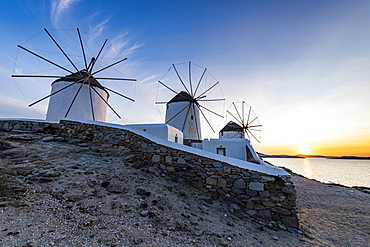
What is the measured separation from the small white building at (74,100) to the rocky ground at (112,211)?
6.23m

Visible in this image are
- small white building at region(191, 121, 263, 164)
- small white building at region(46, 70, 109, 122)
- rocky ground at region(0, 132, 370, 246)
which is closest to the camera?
rocky ground at region(0, 132, 370, 246)

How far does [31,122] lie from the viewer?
930 centimetres

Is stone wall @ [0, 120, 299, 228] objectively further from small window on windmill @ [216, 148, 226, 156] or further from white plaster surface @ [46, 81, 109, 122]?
white plaster surface @ [46, 81, 109, 122]

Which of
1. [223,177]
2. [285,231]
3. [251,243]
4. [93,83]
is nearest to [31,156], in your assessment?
[223,177]

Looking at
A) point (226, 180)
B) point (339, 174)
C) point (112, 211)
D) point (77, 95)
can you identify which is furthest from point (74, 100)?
point (339, 174)

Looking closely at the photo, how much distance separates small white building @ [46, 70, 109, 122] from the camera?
12.4 metres

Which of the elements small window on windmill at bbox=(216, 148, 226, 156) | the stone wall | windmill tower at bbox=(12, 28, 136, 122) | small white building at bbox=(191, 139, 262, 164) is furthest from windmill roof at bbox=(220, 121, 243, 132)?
the stone wall

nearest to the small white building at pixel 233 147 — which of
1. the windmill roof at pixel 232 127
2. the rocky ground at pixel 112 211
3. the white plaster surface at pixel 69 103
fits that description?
the rocky ground at pixel 112 211

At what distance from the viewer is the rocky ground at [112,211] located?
2.59 metres

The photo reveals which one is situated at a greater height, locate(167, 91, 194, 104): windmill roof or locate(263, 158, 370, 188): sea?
locate(167, 91, 194, 104): windmill roof

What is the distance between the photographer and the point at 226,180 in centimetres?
523

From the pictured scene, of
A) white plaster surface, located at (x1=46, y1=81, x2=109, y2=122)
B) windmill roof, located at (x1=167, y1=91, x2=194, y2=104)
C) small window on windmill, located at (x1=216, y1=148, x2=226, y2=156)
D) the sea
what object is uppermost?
windmill roof, located at (x1=167, y1=91, x2=194, y2=104)

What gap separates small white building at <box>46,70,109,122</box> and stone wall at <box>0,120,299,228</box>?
798cm

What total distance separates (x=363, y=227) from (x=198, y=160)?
6.40m
